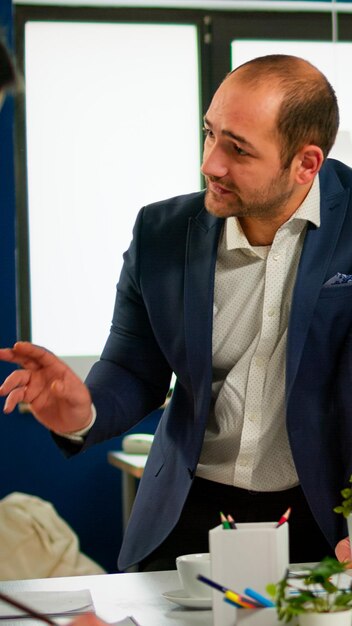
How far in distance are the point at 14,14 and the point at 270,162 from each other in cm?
320

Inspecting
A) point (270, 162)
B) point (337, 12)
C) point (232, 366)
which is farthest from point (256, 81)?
point (337, 12)

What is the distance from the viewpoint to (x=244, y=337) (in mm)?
2096

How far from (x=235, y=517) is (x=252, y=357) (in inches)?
12.3

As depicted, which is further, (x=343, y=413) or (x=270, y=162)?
(x=270, y=162)

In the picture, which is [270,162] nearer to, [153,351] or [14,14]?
[153,351]

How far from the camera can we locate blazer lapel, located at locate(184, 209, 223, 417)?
79.7 inches

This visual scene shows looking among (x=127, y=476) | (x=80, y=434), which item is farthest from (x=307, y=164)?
(x=127, y=476)

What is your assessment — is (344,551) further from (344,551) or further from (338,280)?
(338,280)

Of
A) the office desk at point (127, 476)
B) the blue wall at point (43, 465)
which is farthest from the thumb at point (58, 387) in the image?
the blue wall at point (43, 465)

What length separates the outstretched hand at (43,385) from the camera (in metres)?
1.74

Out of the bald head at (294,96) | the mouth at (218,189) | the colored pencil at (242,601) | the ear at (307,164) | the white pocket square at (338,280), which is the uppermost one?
the bald head at (294,96)

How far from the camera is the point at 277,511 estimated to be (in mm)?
2027

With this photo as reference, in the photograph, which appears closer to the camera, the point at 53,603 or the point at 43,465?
the point at 53,603

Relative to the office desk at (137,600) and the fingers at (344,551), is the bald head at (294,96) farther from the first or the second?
the office desk at (137,600)
